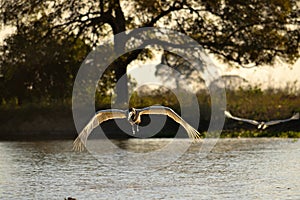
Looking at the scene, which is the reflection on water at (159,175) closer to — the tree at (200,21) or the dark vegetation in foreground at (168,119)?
the dark vegetation in foreground at (168,119)

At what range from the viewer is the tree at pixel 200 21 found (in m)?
31.4

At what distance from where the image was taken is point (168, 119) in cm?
2902

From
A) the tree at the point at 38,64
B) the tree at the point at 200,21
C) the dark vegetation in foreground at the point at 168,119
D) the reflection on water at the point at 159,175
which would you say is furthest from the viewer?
the tree at the point at 38,64

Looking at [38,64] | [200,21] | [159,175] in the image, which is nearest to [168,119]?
[200,21]

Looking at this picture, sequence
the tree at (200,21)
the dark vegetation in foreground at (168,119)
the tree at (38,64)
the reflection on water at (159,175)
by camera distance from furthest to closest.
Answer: the tree at (38,64) → the tree at (200,21) → the dark vegetation in foreground at (168,119) → the reflection on water at (159,175)

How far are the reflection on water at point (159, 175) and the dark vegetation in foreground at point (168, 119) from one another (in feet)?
14.0

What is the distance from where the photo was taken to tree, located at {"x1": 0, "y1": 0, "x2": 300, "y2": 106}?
3144cm

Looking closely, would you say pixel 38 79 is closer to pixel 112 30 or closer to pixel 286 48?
Answer: pixel 112 30

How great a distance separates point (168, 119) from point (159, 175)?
461 inches

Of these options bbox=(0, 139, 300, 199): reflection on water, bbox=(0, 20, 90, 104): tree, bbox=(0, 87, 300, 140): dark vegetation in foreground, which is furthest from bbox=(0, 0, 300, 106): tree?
bbox=(0, 139, 300, 199): reflection on water

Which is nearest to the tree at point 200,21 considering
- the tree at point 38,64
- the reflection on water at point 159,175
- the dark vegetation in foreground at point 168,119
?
the tree at point 38,64

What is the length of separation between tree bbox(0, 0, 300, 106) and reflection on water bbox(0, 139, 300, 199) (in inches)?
313

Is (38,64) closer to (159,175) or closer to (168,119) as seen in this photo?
(168,119)

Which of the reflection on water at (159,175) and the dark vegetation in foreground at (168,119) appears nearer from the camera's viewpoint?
the reflection on water at (159,175)
